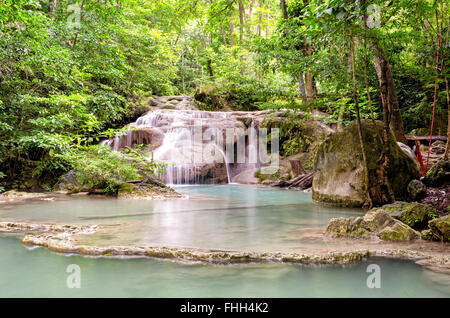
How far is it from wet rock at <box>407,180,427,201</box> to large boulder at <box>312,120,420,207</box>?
0.11 meters

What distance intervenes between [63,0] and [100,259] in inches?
444

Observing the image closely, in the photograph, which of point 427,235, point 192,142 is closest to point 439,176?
point 427,235

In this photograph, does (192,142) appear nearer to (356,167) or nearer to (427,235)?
(356,167)

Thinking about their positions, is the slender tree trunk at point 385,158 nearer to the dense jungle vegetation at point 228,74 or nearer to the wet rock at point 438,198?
the dense jungle vegetation at point 228,74

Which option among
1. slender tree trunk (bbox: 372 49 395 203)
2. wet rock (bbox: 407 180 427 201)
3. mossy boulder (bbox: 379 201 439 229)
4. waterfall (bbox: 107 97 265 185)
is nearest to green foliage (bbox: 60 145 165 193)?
waterfall (bbox: 107 97 265 185)

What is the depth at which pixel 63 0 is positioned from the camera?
35.0ft

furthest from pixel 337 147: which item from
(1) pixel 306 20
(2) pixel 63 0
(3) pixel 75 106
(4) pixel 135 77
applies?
(4) pixel 135 77

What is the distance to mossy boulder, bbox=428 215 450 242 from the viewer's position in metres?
3.13

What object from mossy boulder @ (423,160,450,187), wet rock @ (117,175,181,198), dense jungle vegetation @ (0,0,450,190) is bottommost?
wet rock @ (117,175,181,198)

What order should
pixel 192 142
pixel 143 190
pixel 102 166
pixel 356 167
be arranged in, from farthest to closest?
pixel 192 142 → pixel 143 190 → pixel 102 166 → pixel 356 167

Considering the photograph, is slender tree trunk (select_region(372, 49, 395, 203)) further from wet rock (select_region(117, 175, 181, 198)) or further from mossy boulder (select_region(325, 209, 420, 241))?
wet rock (select_region(117, 175, 181, 198))

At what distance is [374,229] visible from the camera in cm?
350

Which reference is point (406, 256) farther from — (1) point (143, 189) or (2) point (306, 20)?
(1) point (143, 189)

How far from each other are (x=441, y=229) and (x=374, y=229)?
63 centimetres
